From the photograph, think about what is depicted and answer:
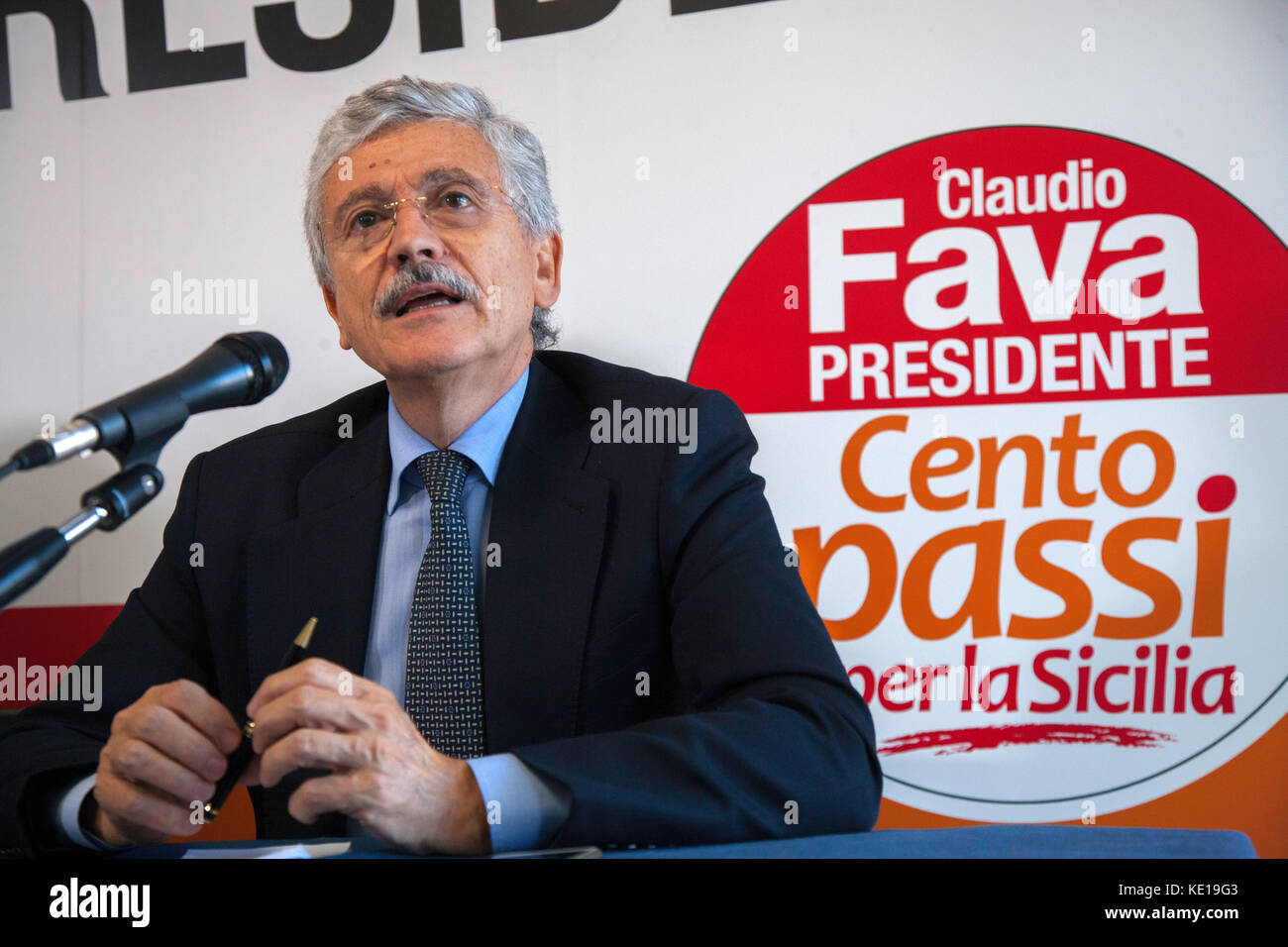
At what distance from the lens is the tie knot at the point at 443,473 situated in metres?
1.37

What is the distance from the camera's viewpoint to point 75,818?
3.47 feet

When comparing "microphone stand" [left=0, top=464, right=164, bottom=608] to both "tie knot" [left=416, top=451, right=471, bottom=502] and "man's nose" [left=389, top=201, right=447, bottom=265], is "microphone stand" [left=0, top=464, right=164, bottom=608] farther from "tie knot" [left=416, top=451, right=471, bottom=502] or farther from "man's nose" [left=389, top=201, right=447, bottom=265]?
"man's nose" [left=389, top=201, right=447, bottom=265]

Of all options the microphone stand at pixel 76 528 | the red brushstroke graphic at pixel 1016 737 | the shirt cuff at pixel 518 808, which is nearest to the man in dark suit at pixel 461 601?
the shirt cuff at pixel 518 808

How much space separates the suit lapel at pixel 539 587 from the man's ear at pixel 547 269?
0.30 metres

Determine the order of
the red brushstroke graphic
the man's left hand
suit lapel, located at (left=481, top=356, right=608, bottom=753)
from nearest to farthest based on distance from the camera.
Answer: the man's left hand, suit lapel, located at (left=481, top=356, right=608, bottom=753), the red brushstroke graphic

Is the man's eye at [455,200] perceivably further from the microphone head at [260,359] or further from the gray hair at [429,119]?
the microphone head at [260,359]

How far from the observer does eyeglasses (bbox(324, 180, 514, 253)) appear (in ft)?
4.82

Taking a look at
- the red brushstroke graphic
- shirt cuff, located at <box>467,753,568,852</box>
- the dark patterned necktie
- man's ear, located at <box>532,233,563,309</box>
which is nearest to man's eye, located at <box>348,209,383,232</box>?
man's ear, located at <box>532,233,563,309</box>

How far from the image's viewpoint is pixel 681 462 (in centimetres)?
135

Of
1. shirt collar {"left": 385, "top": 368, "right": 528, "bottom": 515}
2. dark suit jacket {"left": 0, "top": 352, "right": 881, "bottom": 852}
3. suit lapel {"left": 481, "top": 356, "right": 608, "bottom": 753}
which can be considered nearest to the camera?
dark suit jacket {"left": 0, "top": 352, "right": 881, "bottom": 852}

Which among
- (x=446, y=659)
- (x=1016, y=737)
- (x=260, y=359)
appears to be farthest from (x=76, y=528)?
(x=1016, y=737)

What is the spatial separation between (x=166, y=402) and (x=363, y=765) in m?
0.33

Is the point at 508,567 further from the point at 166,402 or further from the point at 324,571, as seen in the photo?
the point at 166,402

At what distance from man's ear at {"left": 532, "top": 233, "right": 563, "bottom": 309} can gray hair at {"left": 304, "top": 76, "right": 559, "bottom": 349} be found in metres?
0.02
